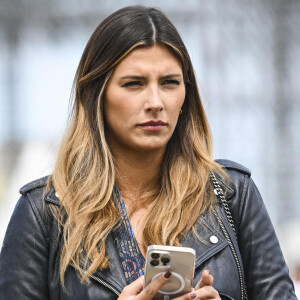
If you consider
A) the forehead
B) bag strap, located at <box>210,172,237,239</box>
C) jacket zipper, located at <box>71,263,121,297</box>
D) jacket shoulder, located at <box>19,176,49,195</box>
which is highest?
the forehead

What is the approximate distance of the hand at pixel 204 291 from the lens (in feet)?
9.77

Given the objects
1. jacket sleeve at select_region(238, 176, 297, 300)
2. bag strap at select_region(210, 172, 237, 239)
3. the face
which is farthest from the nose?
jacket sleeve at select_region(238, 176, 297, 300)

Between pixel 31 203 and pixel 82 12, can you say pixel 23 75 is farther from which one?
pixel 31 203

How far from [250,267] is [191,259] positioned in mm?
477

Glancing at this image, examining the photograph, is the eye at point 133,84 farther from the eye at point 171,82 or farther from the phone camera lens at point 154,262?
the phone camera lens at point 154,262

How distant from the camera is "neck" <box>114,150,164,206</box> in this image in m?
3.55

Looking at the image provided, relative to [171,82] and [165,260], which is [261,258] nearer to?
[165,260]

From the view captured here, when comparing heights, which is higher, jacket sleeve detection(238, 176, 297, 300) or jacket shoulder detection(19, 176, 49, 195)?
jacket shoulder detection(19, 176, 49, 195)

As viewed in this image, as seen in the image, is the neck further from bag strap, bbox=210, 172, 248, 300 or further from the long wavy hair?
bag strap, bbox=210, 172, 248, 300

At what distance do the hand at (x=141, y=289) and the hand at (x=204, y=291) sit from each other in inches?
3.5

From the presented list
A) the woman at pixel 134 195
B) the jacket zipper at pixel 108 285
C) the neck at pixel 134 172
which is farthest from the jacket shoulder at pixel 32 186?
the jacket zipper at pixel 108 285

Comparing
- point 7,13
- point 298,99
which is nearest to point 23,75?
point 7,13

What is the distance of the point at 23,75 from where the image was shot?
36.1ft

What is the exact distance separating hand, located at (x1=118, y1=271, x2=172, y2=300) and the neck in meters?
0.54
